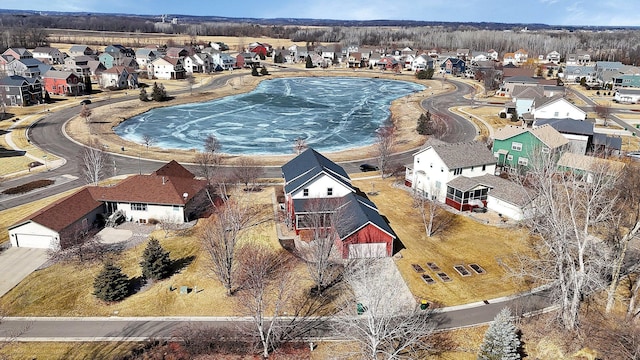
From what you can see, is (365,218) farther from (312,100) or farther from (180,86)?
(180,86)

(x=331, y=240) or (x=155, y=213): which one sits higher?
(x=331, y=240)

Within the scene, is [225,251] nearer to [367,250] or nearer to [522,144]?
[367,250]

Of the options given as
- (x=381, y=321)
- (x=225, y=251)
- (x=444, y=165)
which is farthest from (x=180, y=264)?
(x=444, y=165)

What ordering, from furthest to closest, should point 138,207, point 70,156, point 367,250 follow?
1. point 70,156
2. point 138,207
3. point 367,250

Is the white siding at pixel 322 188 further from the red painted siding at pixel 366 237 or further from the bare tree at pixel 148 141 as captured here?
the bare tree at pixel 148 141

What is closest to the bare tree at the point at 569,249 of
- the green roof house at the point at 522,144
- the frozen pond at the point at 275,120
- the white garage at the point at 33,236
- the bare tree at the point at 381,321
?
the bare tree at the point at 381,321

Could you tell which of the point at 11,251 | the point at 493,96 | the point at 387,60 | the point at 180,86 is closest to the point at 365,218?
the point at 11,251

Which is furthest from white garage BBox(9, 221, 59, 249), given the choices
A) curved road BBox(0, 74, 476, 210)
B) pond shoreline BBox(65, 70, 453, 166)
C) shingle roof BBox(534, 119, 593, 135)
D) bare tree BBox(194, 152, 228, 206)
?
shingle roof BBox(534, 119, 593, 135)
